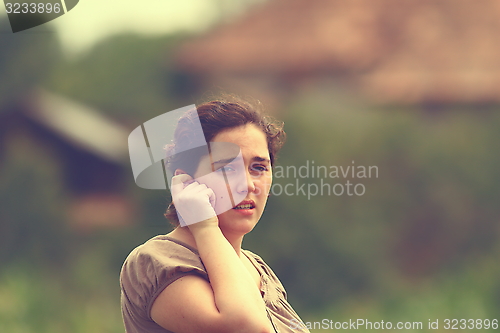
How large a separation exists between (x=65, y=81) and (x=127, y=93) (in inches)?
8.4

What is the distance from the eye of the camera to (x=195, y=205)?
805 millimetres

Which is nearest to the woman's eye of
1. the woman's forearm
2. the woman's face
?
the woman's face

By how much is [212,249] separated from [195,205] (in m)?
0.09

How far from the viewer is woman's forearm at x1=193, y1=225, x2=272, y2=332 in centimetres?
70

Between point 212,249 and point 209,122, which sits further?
point 209,122

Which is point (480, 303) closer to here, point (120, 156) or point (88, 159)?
point (120, 156)

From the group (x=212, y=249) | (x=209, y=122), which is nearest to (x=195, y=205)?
(x=212, y=249)

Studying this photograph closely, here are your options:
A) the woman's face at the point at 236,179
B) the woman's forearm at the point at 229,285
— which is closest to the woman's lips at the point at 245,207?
the woman's face at the point at 236,179

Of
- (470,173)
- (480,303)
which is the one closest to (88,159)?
(470,173)

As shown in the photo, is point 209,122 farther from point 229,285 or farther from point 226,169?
point 229,285

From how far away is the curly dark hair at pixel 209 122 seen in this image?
913mm

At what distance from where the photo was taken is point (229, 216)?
0.88 meters

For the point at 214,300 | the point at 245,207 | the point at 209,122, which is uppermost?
the point at 209,122

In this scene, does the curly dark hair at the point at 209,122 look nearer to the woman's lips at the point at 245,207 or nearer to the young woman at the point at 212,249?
the young woman at the point at 212,249
